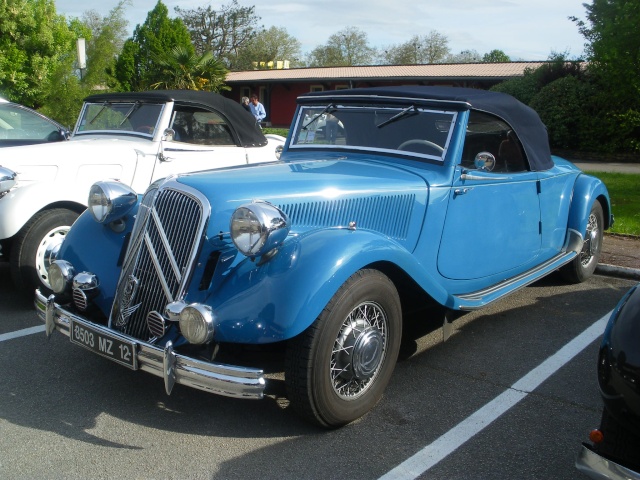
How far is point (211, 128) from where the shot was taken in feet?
22.8

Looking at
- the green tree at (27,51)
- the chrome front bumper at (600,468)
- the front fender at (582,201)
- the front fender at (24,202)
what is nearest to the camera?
the chrome front bumper at (600,468)

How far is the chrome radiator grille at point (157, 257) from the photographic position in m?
3.34

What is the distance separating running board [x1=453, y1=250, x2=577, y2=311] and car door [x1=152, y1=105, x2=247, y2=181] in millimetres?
3191

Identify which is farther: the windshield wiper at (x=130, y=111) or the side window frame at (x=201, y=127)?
the windshield wiper at (x=130, y=111)

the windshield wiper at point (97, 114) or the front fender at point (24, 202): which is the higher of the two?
the windshield wiper at point (97, 114)

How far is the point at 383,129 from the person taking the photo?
4.56 meters

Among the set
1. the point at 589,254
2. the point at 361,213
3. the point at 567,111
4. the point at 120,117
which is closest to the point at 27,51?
the point at 120,117

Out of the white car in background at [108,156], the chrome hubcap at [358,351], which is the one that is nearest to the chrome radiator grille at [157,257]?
the chrome hubcap at [358,351]

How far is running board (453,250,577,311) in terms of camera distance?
416 cm

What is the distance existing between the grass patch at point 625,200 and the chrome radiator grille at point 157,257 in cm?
629

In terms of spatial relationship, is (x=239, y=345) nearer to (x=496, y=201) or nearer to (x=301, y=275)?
(x=301, y=275)

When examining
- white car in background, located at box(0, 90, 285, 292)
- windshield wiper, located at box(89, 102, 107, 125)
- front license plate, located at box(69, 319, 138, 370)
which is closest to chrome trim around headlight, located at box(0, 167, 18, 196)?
white car in background, located at box(0, 90, 285, 292)

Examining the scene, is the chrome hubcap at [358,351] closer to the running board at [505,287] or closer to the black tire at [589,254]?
the running board at [505,287]

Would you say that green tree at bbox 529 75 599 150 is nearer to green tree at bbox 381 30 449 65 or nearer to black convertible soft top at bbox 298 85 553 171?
black convertible soft top at bbox 298 85 553 171
